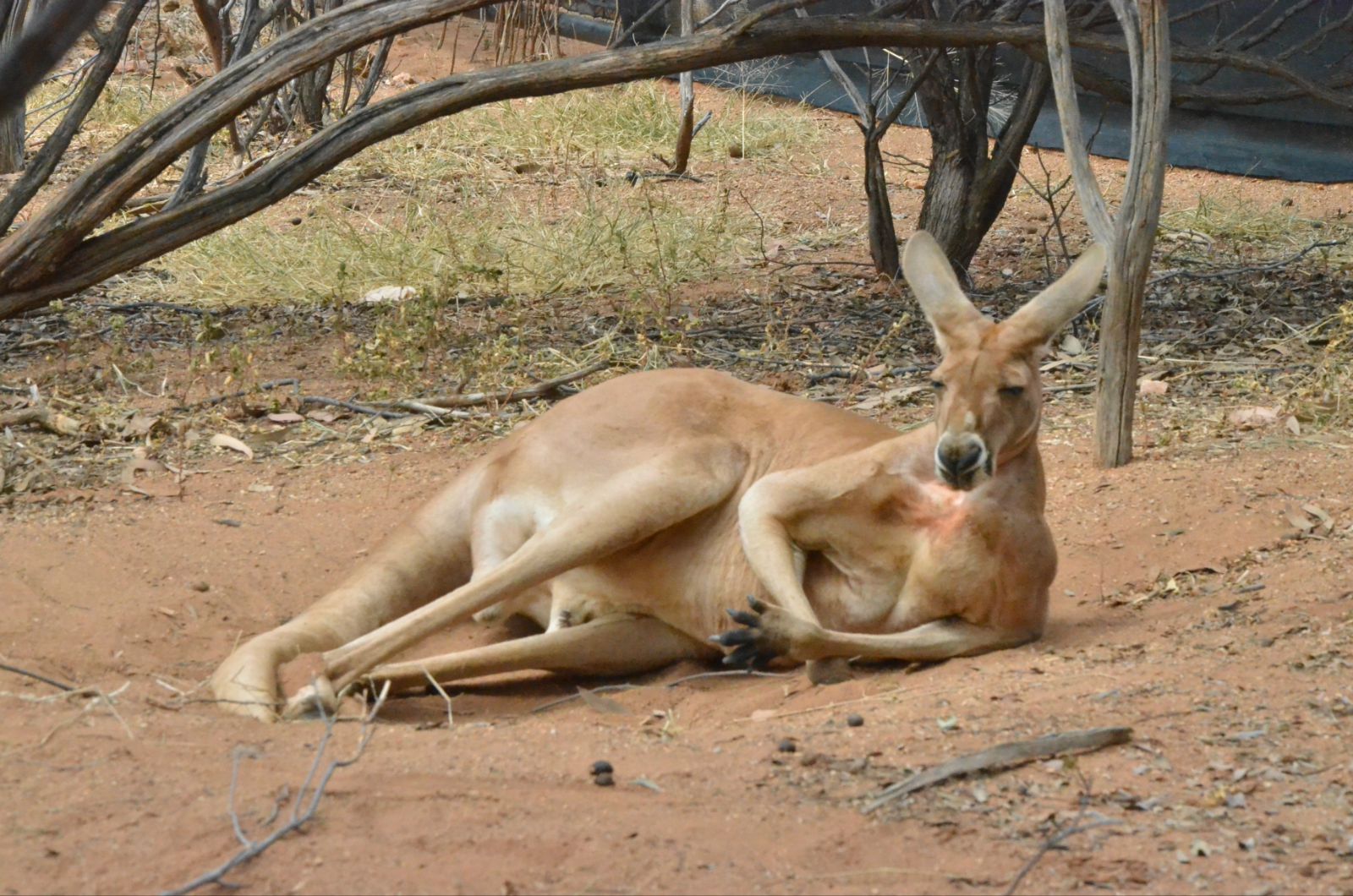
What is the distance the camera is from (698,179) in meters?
11.1

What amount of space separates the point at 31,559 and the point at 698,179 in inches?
281

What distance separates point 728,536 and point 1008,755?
1.58 metres

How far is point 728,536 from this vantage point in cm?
461

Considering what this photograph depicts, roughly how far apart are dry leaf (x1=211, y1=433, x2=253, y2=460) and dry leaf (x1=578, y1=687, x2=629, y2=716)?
7.89 ft

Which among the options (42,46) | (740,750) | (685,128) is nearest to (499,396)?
(740,750)

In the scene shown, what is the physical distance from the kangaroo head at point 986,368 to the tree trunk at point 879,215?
157 inches

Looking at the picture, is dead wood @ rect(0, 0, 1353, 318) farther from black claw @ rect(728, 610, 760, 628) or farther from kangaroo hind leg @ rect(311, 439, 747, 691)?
black claw @ rect(728, 610, 760, 628)

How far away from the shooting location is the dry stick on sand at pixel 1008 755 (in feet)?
10.0

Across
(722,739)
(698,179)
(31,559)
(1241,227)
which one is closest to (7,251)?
(31,559)

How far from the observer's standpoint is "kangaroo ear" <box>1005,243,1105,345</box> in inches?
Result: 165

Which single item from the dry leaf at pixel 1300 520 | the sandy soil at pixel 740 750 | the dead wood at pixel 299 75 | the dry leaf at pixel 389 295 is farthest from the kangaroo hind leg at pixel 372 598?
the dry leaf at pixel 389 295

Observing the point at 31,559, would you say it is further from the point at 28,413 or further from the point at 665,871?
the point at 665,871

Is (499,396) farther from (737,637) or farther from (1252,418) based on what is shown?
(1252,418)

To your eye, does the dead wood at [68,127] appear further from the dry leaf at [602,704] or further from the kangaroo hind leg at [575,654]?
the dry leaf at [602,704]
